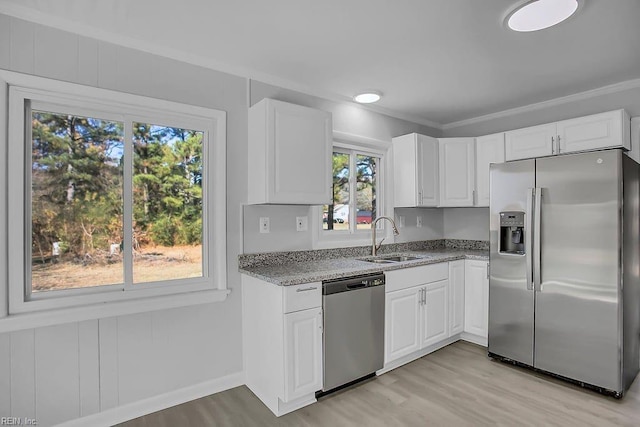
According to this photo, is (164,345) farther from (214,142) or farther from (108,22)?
(108,22)

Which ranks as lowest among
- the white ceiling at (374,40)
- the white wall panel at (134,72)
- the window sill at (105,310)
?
the window sill at (105,310)

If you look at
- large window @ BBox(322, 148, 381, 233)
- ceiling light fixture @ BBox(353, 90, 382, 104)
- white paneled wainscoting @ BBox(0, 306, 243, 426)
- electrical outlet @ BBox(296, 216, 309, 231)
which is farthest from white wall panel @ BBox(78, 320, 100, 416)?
ceiling light fixture @ BBox(353, 90, 382, 104)

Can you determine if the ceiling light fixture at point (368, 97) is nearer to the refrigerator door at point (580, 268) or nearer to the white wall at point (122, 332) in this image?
the white wall at point (122, 332)

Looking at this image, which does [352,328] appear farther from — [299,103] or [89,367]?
[299,103]

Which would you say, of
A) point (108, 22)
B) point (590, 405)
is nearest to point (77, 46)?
point (108, 22)

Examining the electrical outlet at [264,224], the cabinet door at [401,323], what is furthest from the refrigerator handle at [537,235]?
the electrical outlet at [264,224]

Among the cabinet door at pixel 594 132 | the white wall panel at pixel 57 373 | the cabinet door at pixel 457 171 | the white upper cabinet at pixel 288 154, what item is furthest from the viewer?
the cabinet door at pixel 457 171

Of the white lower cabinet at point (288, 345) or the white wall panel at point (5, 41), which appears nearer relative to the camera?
the white wall panel at point (5, 41)

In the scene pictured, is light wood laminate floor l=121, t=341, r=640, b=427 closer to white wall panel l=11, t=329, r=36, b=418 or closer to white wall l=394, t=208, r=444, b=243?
white wall panel l=11, t=329, r=36, b=418

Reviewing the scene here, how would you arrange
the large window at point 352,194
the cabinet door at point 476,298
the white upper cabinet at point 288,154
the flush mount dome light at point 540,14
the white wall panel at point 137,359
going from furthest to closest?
the large window at point 352,194 < the cabinet door at point 476,298 < the white upper cabinet at point 288,154 < the white wall panel at point 137,359 < the flush mount dome light at point 540,14

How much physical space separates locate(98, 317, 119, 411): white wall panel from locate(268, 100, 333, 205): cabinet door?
128 centimetres

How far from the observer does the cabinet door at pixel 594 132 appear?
280 centimetres

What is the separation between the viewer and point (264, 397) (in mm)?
2391

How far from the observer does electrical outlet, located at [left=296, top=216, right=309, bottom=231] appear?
2994mm
